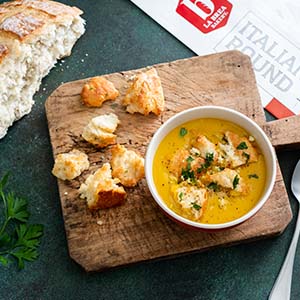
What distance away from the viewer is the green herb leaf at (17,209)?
7.23 feet

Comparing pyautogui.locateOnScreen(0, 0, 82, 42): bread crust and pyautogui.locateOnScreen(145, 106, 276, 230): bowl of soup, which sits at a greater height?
pyautogui.locateOnScreen(145, 106, 276, 230): bowl of soup

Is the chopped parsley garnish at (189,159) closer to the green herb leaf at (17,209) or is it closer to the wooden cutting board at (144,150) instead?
the wooden cutting board at (144,150)

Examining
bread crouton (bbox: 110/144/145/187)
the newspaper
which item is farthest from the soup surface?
the newspaper

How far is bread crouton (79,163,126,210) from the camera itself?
6.89ft

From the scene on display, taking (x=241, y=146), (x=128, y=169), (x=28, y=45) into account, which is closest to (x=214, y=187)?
(x=241, y=146)

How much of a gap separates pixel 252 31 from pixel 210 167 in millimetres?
670

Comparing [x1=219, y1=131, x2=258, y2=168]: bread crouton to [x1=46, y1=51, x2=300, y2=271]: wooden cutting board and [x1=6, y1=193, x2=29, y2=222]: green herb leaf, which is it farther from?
[x1=6, y1=193, x2=29, y2=222]: green herb leaf

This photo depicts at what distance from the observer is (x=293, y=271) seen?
2.21 meters

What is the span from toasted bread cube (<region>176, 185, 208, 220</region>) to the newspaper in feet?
1.84

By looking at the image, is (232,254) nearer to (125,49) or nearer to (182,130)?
(182,130)

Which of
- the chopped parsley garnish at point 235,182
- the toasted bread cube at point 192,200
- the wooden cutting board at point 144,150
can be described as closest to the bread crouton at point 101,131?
the wooden cutting board at point 144,150

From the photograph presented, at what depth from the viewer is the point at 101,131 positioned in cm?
219

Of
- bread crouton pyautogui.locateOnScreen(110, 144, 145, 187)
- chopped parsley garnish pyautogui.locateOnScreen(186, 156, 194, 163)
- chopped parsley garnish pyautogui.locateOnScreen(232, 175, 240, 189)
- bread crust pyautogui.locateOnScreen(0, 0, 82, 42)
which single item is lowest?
bread crouton pyautogui.locateOnScreen(110, 144, 145, 187)

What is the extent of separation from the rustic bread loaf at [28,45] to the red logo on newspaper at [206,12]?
1.26 ft
